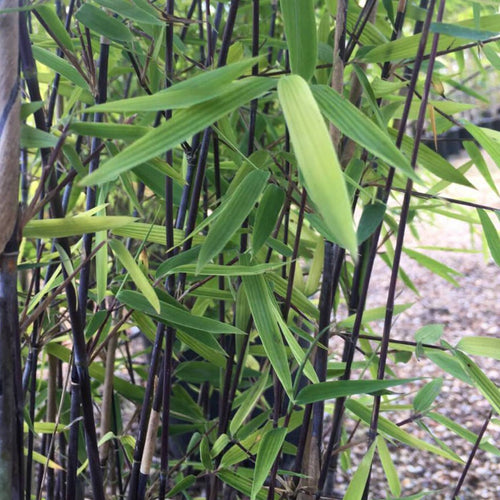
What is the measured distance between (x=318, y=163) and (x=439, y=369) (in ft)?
5.53

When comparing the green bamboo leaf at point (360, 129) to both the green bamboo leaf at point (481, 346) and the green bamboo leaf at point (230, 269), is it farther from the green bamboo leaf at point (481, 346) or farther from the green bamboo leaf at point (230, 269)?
the green bamboo leaf at point (481, 346)

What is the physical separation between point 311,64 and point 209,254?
0.41 feet

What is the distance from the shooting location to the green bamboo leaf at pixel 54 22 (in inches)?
15.0

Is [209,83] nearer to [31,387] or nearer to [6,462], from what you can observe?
[6,462]

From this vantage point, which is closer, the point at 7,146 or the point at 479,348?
the point at 7,146

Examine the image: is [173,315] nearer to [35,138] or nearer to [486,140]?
[35,138]

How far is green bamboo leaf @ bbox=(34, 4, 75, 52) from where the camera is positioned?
0.38 m

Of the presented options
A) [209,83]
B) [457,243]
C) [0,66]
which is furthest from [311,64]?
[457,243]

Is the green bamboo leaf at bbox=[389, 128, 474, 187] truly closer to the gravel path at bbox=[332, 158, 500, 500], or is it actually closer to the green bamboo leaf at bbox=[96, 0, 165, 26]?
the gravel path at bbox=[332, 158, 500, 500]

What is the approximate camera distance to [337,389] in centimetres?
40

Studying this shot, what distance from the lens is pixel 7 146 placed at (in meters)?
0.30

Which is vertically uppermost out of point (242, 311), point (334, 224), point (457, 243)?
point (334, 224)

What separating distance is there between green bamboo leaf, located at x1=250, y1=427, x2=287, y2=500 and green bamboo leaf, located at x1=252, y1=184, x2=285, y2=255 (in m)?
0.14

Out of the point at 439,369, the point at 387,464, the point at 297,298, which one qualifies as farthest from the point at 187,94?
the point at 439,369
